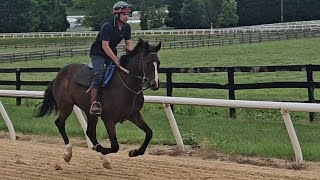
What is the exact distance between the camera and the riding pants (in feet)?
27.1

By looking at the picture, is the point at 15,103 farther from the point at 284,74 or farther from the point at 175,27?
the point at 175,27

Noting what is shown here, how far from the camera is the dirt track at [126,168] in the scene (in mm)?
7711

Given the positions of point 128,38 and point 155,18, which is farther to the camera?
point 155,18

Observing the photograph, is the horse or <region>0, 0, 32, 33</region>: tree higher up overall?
the horse

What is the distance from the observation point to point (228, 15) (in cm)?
8444

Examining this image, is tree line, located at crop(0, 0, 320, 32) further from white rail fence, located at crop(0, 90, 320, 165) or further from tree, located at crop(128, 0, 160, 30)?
white rail fence, located at crop(0, 90, 320, 165)

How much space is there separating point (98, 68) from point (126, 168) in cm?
143

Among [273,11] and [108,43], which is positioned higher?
[108,43]

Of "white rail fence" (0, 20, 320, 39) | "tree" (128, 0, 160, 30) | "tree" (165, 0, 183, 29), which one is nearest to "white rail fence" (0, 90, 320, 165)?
"white rail fence" (0, 20, 320, 39)

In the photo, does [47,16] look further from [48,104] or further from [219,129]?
[48,104]

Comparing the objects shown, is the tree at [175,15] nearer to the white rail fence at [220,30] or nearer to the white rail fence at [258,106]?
the white rail fence at [220,30]

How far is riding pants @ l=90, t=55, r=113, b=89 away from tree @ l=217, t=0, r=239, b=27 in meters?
75.8

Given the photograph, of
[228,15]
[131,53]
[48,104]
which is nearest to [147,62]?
[131,53]

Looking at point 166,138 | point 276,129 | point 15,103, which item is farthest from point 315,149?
point 15,103
